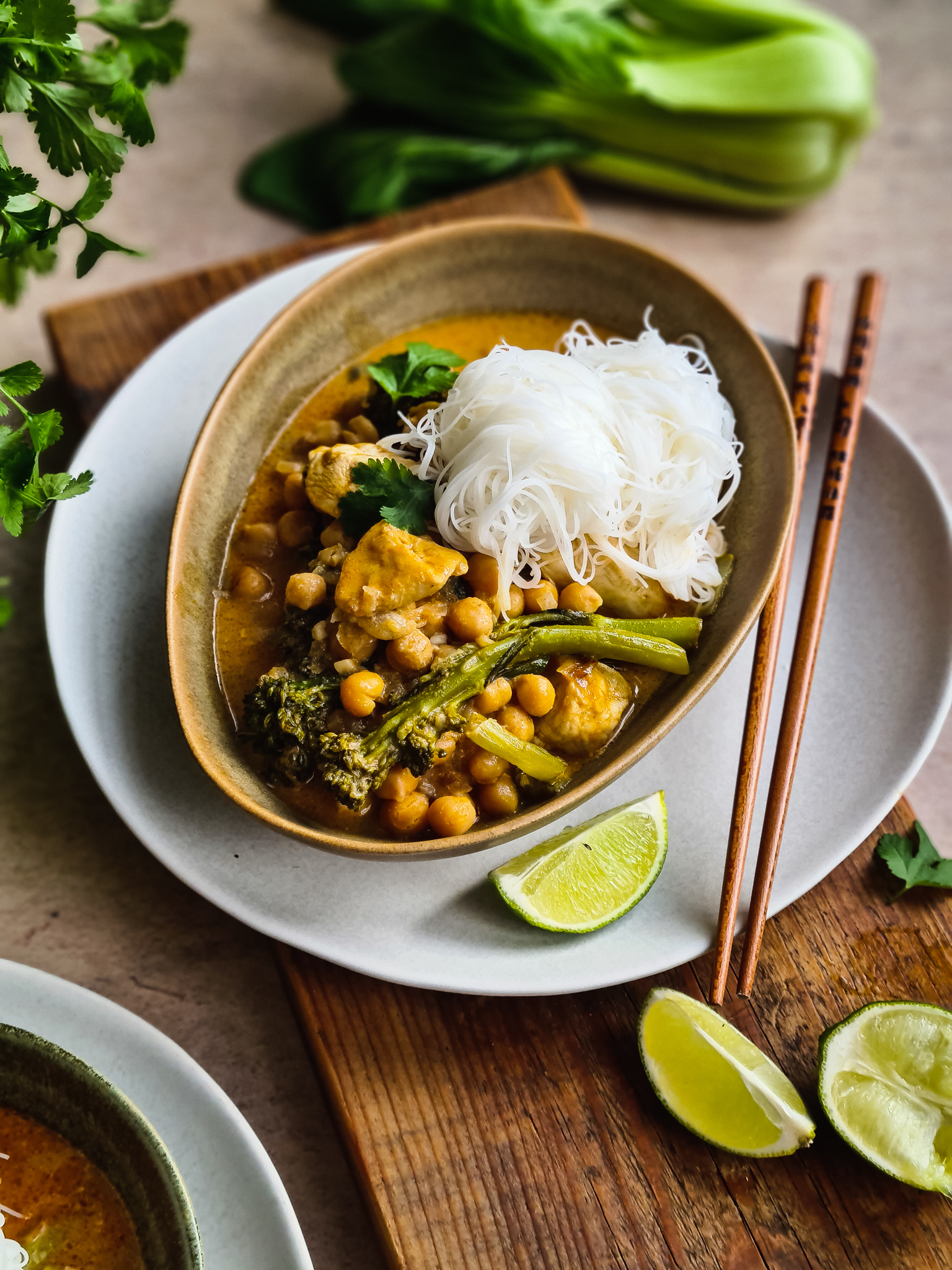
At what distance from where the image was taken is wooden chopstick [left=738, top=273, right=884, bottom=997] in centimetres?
306

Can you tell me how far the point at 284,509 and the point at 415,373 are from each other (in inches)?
25.7

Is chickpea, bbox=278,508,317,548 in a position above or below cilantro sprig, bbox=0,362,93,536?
below

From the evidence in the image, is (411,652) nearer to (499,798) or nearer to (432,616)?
(432,616)

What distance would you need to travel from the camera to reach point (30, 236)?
2.87 meters

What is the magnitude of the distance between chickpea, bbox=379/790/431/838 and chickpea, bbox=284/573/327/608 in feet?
2.16

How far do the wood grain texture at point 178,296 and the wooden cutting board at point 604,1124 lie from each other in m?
2.50

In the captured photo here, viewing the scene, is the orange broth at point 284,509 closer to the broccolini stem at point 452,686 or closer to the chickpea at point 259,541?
the chickpea at point 259,541

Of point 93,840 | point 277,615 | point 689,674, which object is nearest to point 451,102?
point 277,615

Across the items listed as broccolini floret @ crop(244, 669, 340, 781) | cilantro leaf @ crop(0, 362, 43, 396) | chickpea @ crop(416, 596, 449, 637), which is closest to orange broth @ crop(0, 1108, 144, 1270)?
broccolini floret @ crop(244, 669, 340, 781)

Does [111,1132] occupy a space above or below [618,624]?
below

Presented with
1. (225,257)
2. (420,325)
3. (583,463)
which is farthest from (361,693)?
(225,257)

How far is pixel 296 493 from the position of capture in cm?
349

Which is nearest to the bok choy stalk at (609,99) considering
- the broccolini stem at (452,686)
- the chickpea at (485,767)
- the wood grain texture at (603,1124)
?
the broccolini stem at (452,686)

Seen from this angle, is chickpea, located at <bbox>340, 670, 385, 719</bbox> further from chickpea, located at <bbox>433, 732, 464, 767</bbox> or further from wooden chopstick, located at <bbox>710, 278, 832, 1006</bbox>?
wooden chopstick, located at <bbox>710, 278, 832, 1006</bbox>
